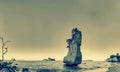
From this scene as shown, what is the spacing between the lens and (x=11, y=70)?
8425cm

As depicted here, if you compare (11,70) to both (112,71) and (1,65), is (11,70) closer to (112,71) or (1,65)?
(1,65)

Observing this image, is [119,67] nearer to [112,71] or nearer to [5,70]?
[112,71]

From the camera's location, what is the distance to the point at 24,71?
85000 millimetres

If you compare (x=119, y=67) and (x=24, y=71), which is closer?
(x=119, y=67)

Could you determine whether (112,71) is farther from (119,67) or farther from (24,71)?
(24,71)

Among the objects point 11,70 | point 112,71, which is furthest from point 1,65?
point 112,71

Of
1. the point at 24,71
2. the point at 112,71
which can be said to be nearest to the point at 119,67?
the point at 112,71

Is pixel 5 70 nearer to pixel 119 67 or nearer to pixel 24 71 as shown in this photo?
pixel 24 71

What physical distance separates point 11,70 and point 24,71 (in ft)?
8.43

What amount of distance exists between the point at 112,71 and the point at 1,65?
2373 centimetres

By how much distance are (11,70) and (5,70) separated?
144 centimetres

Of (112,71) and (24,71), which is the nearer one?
(112,71)

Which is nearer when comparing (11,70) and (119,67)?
(119,67)

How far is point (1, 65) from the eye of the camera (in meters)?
86.6
